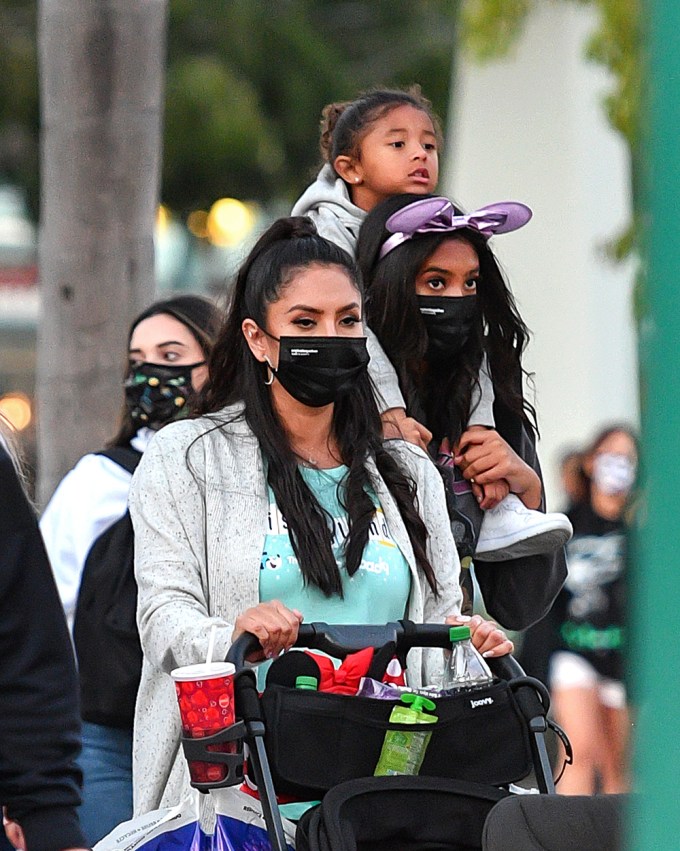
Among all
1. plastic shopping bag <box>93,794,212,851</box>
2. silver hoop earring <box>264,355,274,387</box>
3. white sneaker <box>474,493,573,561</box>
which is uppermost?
silver hoop earring <box>264,355,274,387</box>

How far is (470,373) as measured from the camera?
398 centimetres

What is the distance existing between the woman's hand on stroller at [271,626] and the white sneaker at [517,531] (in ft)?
Answer: 2.84

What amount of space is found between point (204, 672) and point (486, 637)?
2.14ft

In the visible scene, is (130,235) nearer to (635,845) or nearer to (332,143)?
(332,143)

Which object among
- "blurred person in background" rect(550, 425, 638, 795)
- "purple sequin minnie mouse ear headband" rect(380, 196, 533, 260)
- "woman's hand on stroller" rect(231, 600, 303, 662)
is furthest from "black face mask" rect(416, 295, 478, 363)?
"blurred person in background" rect(550, 425, 638, 795)

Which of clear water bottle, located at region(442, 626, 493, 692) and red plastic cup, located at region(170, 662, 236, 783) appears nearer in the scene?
red plastic cup, located at region(170, 662, 236, 783)

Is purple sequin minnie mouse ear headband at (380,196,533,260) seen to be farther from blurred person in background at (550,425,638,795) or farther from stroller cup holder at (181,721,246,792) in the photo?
blurred person in background at (550,425,638,795)

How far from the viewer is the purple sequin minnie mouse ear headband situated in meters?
3.82

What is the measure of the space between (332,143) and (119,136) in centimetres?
198

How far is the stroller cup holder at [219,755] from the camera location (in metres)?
2.95

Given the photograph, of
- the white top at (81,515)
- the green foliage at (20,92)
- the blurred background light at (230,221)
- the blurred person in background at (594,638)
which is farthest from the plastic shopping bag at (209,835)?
the green foliage at (20,92)

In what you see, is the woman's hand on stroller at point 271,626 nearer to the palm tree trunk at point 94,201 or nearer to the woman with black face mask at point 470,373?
the woman with black face mask at point 470,373

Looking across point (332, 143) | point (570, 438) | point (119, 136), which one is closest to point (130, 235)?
point (119, 136)

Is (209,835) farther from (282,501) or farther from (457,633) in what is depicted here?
(282,501)
